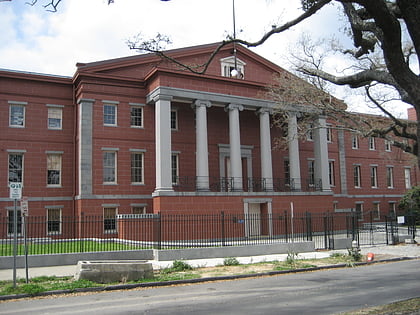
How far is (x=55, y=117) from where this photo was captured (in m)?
28.1

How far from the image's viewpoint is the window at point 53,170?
27.5 meters

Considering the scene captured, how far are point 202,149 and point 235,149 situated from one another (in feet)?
7.97

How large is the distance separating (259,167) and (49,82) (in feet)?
50.8

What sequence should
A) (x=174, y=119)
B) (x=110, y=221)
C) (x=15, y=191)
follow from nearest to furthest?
(x=15, y=191) → (x=110, y=221) → (x=174, y=119)

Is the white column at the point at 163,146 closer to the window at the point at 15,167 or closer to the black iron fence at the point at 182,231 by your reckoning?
the black iron fence at the point at 182,231

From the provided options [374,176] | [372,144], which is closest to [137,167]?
[374,176]

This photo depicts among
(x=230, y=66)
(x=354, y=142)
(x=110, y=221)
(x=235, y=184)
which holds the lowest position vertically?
(x=110, y=221)

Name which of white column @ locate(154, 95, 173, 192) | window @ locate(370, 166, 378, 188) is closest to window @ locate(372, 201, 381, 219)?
window @ locate(370, 166, 378, 188)

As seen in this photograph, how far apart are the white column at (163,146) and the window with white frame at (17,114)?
27.5 feet

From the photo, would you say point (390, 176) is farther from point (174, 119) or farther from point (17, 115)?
point (17, 115)

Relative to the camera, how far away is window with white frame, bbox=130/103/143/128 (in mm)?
28781

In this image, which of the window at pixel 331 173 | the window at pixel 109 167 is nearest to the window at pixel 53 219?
the window at pixel 109 167

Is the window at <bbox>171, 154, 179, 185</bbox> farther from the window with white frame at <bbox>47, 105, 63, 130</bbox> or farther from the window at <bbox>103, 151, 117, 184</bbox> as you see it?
the window with white frame at <bbox>47, 105, 63, 130</bbox>

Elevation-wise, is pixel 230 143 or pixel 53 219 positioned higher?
pixel 230 143
